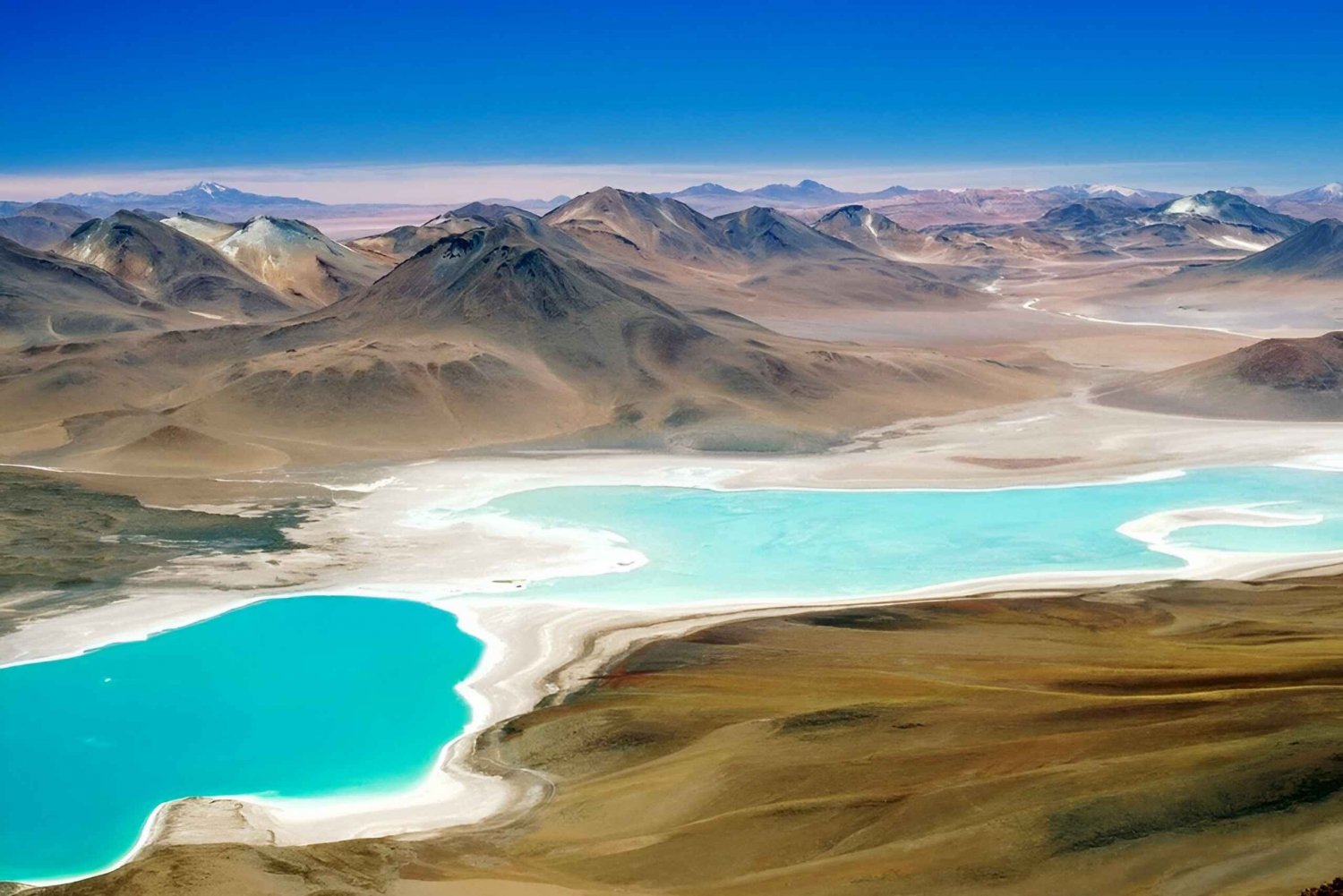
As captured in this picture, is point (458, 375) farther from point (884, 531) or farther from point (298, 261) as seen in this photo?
point (298, 261)

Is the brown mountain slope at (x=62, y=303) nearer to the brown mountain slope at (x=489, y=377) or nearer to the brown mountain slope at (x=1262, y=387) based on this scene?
the brown mountain slope at (x=489, y=377)

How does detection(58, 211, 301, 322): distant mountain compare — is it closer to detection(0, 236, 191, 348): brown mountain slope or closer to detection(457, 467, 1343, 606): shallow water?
detection(0, 236, 191, 348): brown mountain slope

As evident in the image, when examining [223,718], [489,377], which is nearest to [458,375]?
Result: [489,377]

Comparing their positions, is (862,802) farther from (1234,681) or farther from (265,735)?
(265,735)

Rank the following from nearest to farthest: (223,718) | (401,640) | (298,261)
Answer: (223,718), (401,640), (298,261)

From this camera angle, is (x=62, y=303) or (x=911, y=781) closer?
(x=911, y=781)

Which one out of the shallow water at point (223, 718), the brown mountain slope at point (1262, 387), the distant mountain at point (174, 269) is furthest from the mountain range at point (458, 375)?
the shallow water at point (223, 718)

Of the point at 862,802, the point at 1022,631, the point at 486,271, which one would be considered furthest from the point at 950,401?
the point at 862,802
